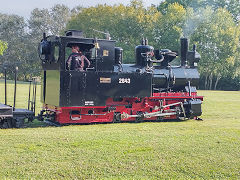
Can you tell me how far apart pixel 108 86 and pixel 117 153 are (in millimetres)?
4058

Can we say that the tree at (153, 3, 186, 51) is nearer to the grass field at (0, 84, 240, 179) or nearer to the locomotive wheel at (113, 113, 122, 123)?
the locomotive wheel at (113, 113, 122, 123)

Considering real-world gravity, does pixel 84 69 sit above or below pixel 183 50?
below

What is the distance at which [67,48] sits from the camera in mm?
10289

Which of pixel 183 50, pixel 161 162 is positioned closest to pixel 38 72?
pixel 183 50

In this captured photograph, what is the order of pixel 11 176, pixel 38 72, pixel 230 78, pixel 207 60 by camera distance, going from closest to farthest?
pixel 11 176 → pixel 207 60 → pixel 230 78 → pixel 38 72

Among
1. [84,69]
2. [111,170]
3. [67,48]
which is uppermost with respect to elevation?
[67,48]

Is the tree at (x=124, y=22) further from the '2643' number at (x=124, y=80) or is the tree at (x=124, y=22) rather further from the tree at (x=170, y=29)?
the '2643' number at (x=124, y=80)

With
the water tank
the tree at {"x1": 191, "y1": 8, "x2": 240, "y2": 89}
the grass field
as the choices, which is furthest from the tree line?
the grass field

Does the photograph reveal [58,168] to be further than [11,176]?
Yes

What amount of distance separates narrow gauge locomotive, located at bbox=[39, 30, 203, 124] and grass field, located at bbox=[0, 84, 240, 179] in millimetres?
1077

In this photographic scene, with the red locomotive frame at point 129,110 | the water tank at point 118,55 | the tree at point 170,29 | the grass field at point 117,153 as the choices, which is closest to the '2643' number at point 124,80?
the red locomotive frame at point 129,110

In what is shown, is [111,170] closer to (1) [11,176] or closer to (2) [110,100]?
(1) [11,176]

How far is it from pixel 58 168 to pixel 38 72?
53026 millimetres

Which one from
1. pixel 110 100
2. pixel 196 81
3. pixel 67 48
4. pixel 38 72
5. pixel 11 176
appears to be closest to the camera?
pixel 11 176
